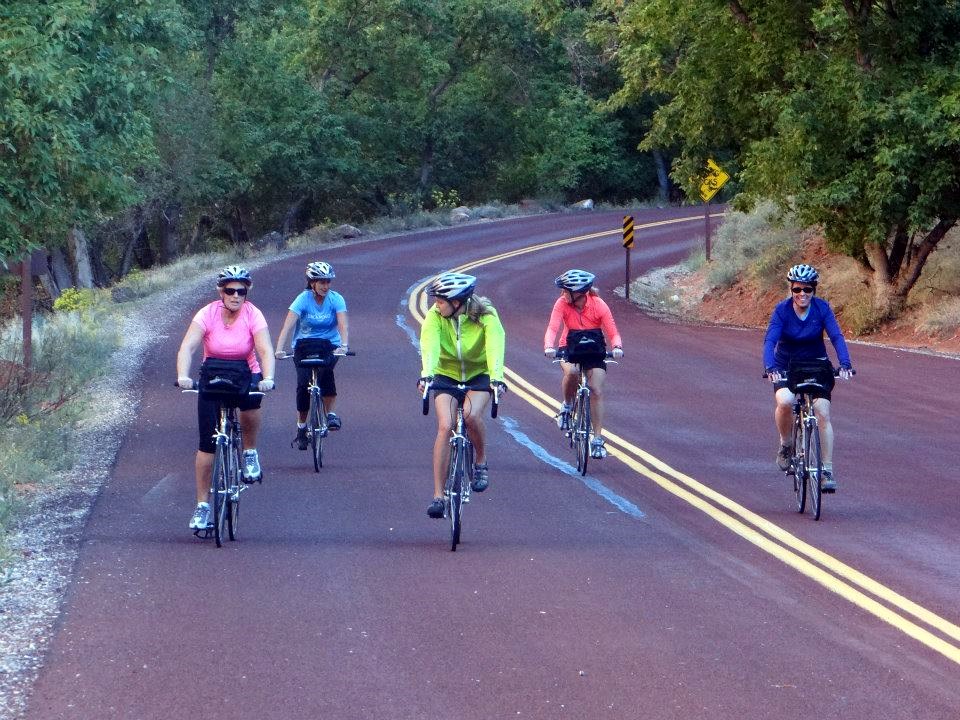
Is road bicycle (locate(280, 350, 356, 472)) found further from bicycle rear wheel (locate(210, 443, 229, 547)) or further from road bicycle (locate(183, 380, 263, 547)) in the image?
bicycle rear wheel (locate(210, 443, 229, 547))

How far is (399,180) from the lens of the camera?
5606 cm

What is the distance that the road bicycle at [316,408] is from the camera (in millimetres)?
12672

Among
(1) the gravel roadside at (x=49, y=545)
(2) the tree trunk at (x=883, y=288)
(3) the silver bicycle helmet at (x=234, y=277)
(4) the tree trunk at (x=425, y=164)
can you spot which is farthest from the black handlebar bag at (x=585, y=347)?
(4) the tree trunk at (x=425, y=164)

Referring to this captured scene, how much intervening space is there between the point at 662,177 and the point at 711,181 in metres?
28.1

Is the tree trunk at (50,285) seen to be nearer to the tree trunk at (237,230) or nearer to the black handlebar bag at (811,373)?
the tree trunk at (237,230)

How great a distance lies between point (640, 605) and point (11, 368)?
394 inches

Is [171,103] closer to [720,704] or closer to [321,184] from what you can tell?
[321,184]

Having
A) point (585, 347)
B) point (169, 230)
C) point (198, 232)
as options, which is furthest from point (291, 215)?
point (585, 347)

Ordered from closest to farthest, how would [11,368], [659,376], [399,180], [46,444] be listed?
[46,444] → [11,368] → [659,376] → [399,180]

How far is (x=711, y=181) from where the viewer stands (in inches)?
1316

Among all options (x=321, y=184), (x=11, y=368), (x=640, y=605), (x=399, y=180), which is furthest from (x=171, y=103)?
(x=640, y=605)

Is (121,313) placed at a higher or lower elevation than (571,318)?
lower

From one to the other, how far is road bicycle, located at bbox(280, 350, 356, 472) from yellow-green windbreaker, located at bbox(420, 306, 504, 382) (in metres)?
3.18

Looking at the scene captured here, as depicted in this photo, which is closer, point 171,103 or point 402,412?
point 402,412
